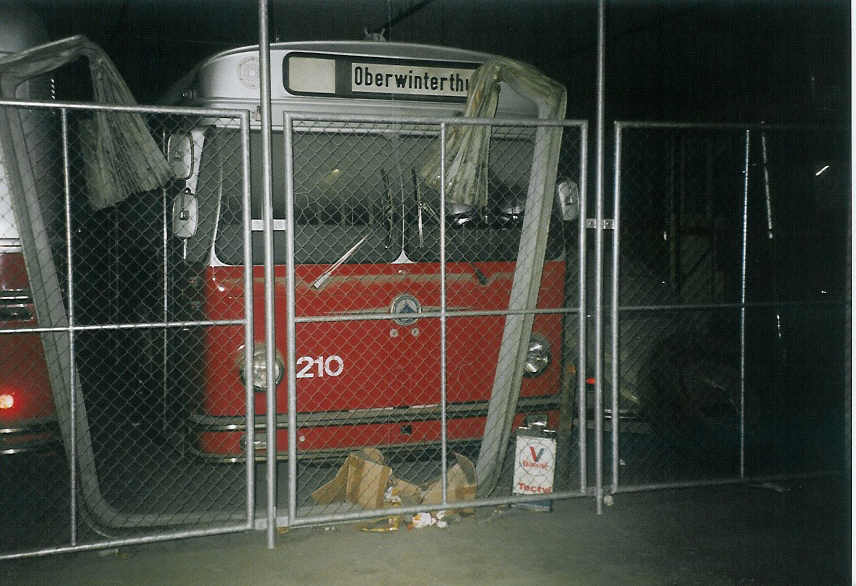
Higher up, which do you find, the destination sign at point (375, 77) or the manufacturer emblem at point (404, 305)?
the destination sign at point (375, 77)

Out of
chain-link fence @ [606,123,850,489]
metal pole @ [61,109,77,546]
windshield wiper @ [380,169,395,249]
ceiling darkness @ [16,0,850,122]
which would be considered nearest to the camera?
metal pole @ [61,109,77,546]

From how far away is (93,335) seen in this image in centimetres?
829

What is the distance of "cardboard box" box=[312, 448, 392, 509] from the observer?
5.04m

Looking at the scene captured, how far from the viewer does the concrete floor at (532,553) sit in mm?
4355

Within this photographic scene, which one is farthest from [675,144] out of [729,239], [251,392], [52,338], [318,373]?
[52,338]

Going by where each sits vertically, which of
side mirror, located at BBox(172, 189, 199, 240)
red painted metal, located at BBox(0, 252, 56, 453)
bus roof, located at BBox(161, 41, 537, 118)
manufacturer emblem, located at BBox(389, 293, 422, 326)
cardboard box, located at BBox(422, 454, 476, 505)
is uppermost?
bus roof, located at BBox(161, 41, 537, 118)

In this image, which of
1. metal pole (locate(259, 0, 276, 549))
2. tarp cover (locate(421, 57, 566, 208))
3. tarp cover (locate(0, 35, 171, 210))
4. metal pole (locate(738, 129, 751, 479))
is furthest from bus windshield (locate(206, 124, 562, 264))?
metal pole (locate(738, 129, 751, 479))

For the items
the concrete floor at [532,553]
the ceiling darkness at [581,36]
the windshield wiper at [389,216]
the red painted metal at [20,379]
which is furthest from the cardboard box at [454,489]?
the ceiling darkness at [581,36]

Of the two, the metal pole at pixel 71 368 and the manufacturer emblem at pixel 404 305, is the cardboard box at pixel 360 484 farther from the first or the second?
the metal pole at pixel 71 368

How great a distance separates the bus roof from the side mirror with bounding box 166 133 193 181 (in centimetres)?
25

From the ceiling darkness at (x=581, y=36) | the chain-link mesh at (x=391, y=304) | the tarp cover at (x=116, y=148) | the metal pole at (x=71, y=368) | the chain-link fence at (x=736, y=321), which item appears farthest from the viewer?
the ceiling darkness at (x=581, y=36)

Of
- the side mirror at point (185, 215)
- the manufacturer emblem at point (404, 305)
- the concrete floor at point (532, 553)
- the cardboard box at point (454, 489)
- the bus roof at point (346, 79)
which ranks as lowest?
the concrete floor at point (532, 553)

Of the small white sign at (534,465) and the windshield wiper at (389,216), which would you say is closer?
the small white sign at (534,465)

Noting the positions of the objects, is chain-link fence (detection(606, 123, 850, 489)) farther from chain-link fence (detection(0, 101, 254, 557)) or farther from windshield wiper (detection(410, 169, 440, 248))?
chain-link fence (detection(0, 101, 254, 557))
